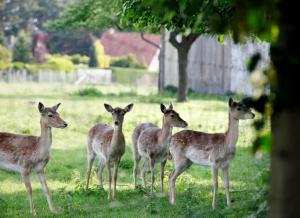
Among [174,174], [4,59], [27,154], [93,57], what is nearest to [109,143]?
[174,174]

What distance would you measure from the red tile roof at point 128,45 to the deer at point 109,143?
2456 inches

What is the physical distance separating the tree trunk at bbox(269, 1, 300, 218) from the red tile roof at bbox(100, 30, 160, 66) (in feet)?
235

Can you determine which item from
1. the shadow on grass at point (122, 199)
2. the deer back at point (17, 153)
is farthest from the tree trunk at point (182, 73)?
the deer back at point (17, 153)

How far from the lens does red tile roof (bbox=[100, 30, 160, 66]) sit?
2985 inches

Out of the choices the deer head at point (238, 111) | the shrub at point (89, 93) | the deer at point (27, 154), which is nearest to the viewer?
the deer at point (27, 154)

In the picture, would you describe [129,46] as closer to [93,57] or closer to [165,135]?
[93,57]

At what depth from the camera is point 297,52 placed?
3273 mm

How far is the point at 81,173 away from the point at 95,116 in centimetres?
871

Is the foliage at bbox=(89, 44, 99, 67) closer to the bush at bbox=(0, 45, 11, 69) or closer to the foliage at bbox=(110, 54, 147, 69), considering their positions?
the foliage at bbox=(110, 54, 147, 69)

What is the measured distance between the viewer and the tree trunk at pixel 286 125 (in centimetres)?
316

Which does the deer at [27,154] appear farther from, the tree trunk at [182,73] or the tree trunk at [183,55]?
the tree trunk at [182,73]

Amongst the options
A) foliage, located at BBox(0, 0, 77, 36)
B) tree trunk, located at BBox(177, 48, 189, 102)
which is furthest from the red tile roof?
tree trunk, located at BBox(177, 48, 189, 102)

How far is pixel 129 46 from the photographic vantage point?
7819 cm

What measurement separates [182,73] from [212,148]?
19.8 m
